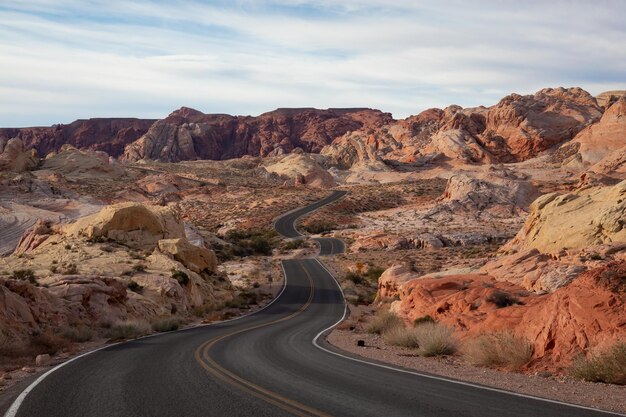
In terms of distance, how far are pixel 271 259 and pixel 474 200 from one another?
38.0 m

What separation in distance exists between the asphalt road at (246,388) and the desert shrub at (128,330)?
2.37 m

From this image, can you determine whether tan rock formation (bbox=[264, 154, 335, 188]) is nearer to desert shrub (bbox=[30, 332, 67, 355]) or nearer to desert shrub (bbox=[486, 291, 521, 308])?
desert shrub (bbox=[486, 291, 521, 308])

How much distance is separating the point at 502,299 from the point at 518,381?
845 centimetres

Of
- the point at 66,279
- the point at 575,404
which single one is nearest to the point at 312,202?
the point at 66,279

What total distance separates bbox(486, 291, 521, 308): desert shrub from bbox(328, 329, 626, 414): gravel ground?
12.8ft

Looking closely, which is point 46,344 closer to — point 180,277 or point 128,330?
point 128,330

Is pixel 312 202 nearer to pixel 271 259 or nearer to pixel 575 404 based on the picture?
pixel 271 259

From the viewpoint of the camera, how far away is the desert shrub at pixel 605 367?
36.2 feet

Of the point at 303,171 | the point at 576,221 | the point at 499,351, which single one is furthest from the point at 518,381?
the point at 303,171

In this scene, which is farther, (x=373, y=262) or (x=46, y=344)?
(x=373, y=262)

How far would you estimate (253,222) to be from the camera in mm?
87688

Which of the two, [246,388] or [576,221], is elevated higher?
[576,221]

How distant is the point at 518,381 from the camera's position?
11.9m

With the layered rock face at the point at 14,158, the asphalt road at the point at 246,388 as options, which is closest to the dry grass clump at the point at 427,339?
the asphalt road at the point at 246,388
